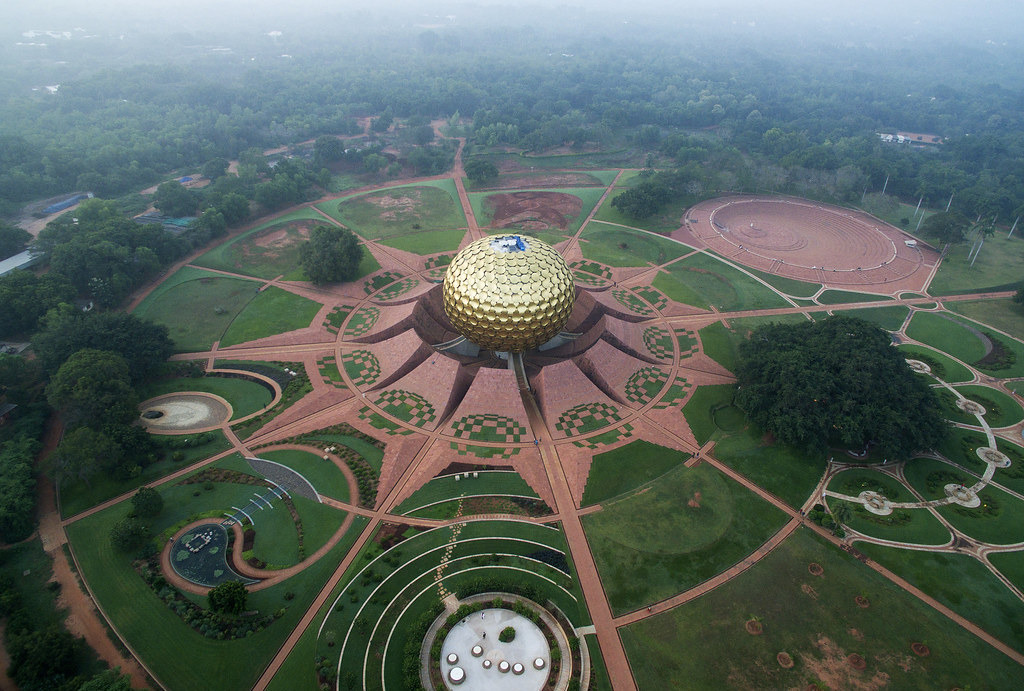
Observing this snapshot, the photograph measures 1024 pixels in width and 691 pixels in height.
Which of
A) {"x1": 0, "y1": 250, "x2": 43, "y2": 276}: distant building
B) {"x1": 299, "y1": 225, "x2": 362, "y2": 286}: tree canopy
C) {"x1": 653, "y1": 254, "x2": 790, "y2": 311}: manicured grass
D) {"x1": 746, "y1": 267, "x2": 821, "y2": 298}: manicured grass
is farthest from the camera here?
{"x1": 746, "y1": 267, "x2": 821, "y2": 298}: manicured grass

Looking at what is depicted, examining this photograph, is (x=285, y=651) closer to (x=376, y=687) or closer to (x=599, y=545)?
(x=376, y=687)

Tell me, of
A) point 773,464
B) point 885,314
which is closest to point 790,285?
point 885,314

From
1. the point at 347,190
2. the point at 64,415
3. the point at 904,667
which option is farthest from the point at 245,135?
the point at 904,667

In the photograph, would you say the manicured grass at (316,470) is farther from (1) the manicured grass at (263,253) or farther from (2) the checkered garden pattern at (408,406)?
(1) the manicured grass at (263,253)

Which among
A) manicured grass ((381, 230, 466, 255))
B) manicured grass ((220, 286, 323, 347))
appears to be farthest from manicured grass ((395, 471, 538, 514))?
manicured grass ((381, 230, 466, 255))

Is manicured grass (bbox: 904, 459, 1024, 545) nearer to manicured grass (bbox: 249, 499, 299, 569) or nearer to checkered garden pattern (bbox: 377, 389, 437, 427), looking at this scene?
checkered garden pattern (bbox: 377, 389, 437, 427)

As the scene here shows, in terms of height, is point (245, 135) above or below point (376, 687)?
above
